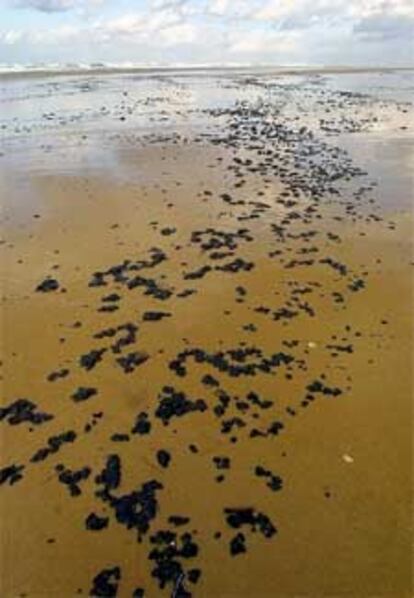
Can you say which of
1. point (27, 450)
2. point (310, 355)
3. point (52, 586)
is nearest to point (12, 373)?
point (27, 450)

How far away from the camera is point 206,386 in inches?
305

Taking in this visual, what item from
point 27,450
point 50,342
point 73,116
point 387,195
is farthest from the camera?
point 73,116

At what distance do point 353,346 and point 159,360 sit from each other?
2808 millimetres

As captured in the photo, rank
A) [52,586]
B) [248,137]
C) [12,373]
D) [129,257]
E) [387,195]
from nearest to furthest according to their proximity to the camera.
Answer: [52,586]
[12,373]
[129,257]
[387,195]
[248,137]

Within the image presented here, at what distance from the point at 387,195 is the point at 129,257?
774 cm

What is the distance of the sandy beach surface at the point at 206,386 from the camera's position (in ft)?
17.7

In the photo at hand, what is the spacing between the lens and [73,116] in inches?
1208

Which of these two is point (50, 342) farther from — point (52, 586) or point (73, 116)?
point (73, 116)

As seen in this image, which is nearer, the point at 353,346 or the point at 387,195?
the point at 353,346

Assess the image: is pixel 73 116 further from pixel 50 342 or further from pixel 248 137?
pixel 50 342

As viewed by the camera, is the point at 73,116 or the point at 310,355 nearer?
the point at 310,355

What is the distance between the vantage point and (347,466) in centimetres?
637

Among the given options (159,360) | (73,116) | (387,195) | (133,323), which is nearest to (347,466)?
(159,360)

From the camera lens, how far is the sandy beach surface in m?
5.39
